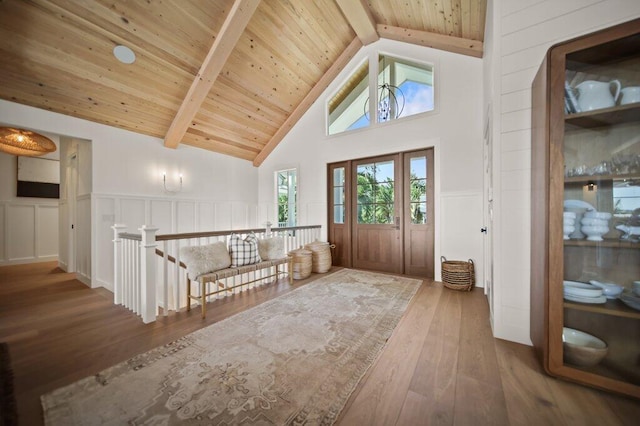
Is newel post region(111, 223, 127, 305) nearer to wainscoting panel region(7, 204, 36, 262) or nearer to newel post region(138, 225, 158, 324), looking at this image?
newel post region(138, 225, 158, 324)

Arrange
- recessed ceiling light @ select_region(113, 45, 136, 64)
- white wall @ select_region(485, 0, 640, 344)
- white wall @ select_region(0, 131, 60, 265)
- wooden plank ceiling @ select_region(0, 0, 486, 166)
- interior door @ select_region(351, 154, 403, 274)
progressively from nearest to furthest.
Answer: white wall @ select_region(485, 0, 640, 344) → wooden plank ceiling @ select_region(0, 0, 486, 166) → recessed ceiling light @ select_region(113, 45, 136, 64) → interior door @ select_region(351, 154, 403, 274) → white wall @ select_region(0, 131, 60, 265)

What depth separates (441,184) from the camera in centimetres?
348

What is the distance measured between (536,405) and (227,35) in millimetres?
4499

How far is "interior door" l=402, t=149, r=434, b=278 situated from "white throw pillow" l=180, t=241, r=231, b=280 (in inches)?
113

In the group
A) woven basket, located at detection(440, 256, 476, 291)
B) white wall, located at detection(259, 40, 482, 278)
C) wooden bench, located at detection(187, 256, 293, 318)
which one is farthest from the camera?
white wall, located at detection(259, 40, 482, 278)

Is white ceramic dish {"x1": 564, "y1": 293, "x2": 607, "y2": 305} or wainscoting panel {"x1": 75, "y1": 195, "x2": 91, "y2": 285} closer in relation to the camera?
white ceramic dish {"x1": 564, "y1": 293, "x2": 607, "y2": 305}

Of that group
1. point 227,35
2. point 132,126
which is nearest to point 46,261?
A: point 132,126

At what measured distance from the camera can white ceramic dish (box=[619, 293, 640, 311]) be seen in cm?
130

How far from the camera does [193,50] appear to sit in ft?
10.4

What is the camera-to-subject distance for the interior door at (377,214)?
3.96 m

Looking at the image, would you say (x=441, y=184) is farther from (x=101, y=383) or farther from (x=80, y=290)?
(x=80, y=290)

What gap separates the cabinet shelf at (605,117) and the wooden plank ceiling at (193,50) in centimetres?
214

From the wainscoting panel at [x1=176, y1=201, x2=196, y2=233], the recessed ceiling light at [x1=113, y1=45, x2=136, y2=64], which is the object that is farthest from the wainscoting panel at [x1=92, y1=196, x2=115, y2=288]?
the recessed ceiling light at [x1=113, y1=45, x2=136, y2=64]

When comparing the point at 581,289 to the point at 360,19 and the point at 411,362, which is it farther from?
the point at 360,19
